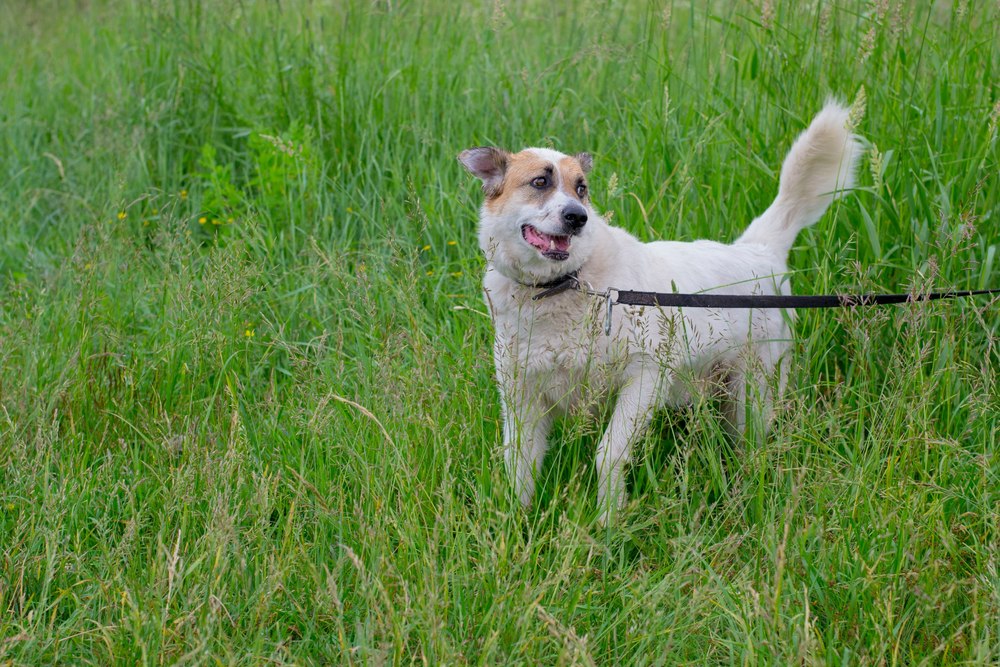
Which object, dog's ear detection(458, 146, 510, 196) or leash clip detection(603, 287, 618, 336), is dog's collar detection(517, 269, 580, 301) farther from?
dog's ear detection(458, 146, 510, 196)

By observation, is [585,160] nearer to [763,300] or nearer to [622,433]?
[763,300]

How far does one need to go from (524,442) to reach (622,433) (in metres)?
0.32

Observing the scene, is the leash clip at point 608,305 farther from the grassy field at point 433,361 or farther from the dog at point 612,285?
the grassy field at point 433,361

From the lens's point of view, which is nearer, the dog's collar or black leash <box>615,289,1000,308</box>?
black leash <box>615,289,1000,308</box>

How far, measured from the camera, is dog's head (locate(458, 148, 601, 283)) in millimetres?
3098

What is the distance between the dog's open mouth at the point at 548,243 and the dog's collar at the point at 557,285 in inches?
3.0

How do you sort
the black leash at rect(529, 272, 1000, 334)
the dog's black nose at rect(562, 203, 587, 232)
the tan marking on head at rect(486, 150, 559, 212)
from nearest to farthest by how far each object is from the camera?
the black leash at rect(529, 272, 1000, 334), the dog's black nose at rect(562, 203, 587, 232), the tan marking on head at rect(486, 150, 559, 212)

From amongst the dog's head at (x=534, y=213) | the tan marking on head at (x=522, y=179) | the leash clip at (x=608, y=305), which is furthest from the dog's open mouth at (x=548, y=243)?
the leash clip at (x=608, y=305)

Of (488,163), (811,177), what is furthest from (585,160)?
(811,177)

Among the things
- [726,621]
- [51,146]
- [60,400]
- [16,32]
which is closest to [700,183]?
[726,621]

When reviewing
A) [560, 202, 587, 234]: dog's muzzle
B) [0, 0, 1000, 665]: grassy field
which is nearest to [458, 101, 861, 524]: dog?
[560, 202, 587, 234]: dog's muzzle

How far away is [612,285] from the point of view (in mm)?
3121

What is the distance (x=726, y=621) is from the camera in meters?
2.33

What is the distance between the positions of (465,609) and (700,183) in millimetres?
2339
